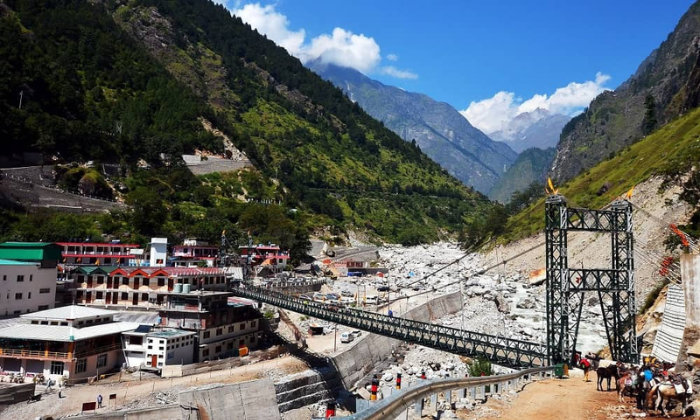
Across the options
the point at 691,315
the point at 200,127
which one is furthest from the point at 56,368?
the point at 200,127

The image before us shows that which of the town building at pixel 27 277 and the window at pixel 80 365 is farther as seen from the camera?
the town building at pixel 27 277

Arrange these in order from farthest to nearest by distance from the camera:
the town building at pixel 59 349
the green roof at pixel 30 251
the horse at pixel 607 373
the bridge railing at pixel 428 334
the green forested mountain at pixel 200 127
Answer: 1. the green forested mountain at pixel 200 127
2. the green roof at pixel 30 251
3. the town building at pixel 59 349
4. the bridge railing at pixel 428 334
5. the horse at pixel 607 373

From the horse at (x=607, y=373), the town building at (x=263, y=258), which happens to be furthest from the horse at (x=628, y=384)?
the town building at (x=263, y=258)

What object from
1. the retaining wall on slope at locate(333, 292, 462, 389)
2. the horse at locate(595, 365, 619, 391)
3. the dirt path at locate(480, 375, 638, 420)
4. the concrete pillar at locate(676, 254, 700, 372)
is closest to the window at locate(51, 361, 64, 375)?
the retaining wall on slope at locate(333, 292, 462, 389)

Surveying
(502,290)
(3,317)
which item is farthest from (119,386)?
(502,290)

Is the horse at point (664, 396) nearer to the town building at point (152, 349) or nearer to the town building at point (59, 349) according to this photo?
the town building at point (152, 349)

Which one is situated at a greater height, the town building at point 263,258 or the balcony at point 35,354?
the town building at point 263,258

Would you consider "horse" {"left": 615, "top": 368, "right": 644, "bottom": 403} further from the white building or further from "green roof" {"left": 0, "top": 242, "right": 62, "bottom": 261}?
"green roof" {"left": 0, "top": 242, "right": 62, "bottom": 261}
